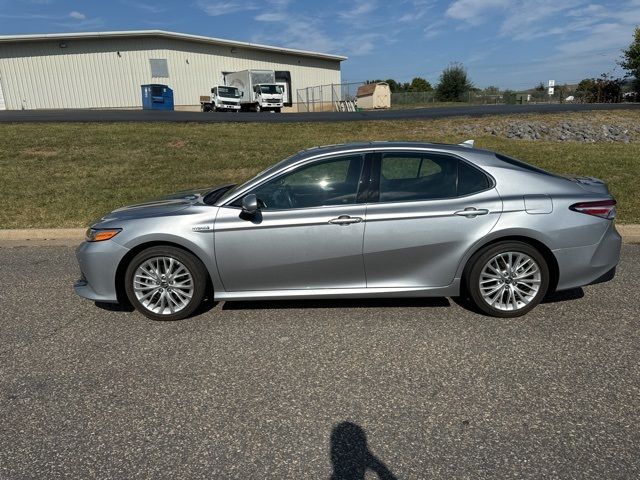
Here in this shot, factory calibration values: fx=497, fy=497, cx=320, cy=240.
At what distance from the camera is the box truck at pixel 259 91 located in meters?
38.3

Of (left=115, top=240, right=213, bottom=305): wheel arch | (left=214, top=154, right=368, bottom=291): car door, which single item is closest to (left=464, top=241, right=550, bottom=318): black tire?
(left=214, top=154, right=368, bottom=291): car door

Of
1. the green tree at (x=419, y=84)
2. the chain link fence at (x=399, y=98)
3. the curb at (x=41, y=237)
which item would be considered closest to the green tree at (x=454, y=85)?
the chain link fence at (x=399, y=98)

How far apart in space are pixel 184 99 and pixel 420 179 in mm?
41566

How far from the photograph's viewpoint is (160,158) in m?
13.0

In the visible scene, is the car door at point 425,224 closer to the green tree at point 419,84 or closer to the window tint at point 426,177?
the window tint at point 426,177

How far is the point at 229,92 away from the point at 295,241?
35414 mm

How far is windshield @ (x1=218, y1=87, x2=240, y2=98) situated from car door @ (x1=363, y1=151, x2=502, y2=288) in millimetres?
34860

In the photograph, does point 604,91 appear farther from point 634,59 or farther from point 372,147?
point 372,147

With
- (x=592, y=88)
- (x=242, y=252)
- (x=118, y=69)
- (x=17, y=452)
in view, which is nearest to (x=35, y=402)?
(x=17, y=452)

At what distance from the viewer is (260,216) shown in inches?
171

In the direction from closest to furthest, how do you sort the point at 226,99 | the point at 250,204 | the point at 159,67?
the point at 250,204
the point at 226,99
the point at 159,67

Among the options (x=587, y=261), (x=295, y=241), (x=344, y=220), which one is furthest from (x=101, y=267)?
(x=587, y=261)

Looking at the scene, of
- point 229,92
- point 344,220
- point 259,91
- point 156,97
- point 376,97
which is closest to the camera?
point 344,220

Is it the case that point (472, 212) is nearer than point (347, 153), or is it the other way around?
point (472, 212)
